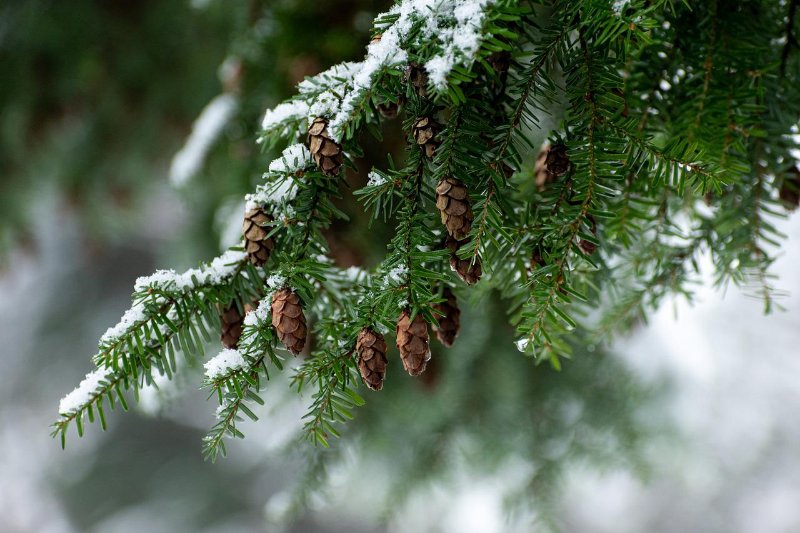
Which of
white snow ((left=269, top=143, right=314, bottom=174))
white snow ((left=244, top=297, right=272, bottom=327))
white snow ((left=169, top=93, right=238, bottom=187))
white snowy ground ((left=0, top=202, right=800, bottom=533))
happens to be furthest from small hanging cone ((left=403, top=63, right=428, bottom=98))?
white snowy ground ((left=0, top=202, right=800, bottom=533))

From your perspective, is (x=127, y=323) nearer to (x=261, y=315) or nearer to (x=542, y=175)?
(x=261, y=315)

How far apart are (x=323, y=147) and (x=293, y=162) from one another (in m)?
0.05

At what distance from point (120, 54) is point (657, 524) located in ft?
16.5

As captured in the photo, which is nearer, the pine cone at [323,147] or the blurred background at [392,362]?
the pine cone at [323,147]

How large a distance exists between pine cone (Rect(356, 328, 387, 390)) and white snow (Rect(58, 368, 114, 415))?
0.24 metres

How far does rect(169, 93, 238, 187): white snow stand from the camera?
1299mm

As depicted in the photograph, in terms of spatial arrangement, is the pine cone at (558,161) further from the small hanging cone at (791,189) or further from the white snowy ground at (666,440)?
the white snowy ground at (666,440)

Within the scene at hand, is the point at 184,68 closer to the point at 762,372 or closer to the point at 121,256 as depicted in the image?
the point at 121,256

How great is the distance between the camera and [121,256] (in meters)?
5.07

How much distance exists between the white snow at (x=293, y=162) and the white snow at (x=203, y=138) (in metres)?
0.83

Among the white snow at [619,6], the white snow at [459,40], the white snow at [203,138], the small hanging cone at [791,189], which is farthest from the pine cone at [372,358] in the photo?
the white snow at [203,138]

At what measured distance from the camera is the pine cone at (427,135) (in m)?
0.50

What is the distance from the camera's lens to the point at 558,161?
549mm

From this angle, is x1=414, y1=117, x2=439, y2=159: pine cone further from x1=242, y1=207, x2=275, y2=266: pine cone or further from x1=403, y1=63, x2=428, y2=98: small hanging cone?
x1=242, y1=207, x2=275, y2=266: pine cone
